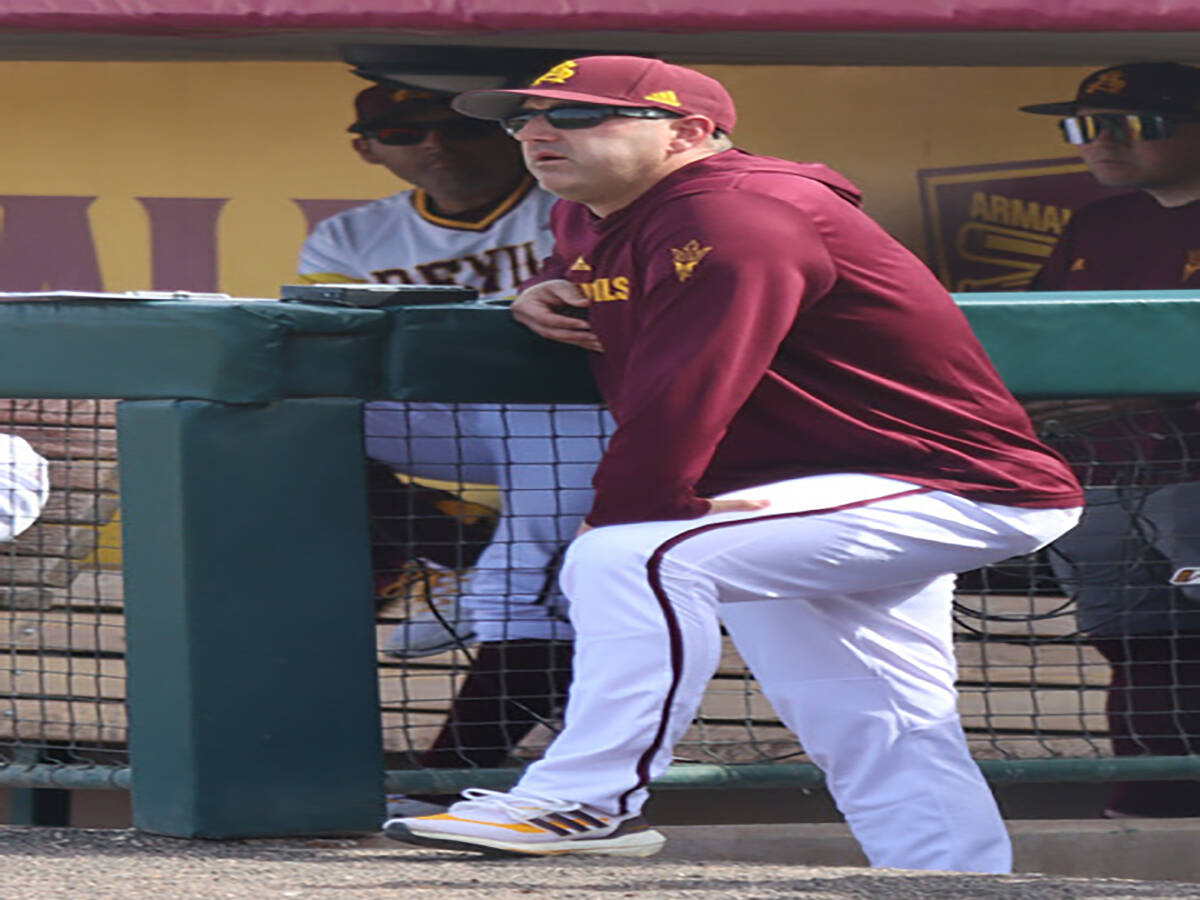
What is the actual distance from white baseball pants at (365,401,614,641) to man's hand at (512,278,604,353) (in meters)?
0.40

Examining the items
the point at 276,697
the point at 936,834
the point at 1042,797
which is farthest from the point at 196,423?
the point at 1042,797

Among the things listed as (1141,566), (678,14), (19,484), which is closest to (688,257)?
(1141,566)

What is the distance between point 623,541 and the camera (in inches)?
97.9

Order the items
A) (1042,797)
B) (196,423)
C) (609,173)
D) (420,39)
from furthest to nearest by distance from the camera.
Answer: (420,39) → (1042,797) → (196,423) → (609,173)

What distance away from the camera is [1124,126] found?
5027 millimetres

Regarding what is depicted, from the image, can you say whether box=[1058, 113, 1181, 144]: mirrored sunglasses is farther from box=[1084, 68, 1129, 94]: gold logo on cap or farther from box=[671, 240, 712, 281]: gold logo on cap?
box=[671, 240, 712, 281]: gold logo on cap

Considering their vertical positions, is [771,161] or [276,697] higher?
[771,161]

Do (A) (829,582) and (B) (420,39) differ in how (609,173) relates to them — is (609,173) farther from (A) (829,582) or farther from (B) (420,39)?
(B) (420,39)

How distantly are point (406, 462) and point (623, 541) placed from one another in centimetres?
74

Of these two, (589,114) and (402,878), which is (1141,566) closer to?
(589,114)

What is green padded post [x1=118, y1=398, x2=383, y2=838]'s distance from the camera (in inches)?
109

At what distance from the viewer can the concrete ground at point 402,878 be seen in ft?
7.74

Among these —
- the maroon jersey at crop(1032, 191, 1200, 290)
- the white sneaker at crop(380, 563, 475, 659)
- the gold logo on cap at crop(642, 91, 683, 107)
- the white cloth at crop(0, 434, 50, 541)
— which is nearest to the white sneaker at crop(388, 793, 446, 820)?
the white sneaker at crop(380, 563, 475, 659)

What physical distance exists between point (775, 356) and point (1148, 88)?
2.80 metres
